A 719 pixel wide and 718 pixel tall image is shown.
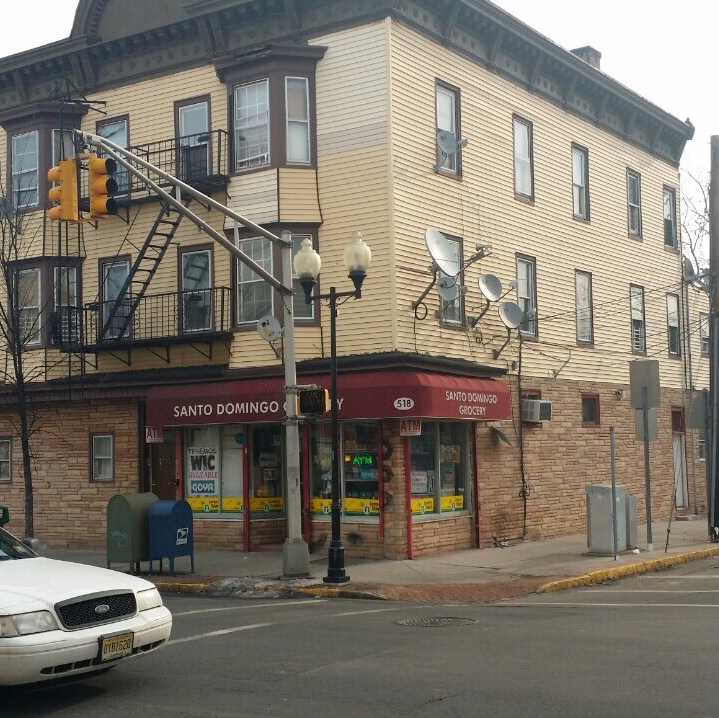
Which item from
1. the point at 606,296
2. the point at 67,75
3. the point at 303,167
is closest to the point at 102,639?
the point at 303,167

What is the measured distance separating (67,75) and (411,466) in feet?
40.6

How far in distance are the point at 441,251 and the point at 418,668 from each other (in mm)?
12008

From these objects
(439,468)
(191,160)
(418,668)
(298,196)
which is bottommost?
(418,668)

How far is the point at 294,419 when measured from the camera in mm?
16766

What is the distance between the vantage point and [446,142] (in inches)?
840

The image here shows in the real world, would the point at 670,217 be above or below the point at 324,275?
above

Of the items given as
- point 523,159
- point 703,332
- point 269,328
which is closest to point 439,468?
point 269,328

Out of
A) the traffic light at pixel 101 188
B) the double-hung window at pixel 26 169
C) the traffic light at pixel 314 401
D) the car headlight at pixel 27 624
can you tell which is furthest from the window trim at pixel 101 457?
the car headlight at pixel 27 624

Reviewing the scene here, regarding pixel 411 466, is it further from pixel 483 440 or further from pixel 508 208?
pixel 508 208

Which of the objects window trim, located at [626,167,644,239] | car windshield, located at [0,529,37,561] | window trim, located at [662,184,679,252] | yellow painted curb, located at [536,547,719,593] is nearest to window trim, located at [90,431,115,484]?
yellow painted curb, located at [536,547,719,593]

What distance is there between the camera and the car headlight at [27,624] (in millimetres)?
7770

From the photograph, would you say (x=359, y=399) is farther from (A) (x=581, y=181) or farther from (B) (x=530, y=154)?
(A) (x=581, y=181)

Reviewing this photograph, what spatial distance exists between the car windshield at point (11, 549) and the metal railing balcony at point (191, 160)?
41.3 feet

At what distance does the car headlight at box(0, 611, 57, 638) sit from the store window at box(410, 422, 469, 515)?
12428mm
